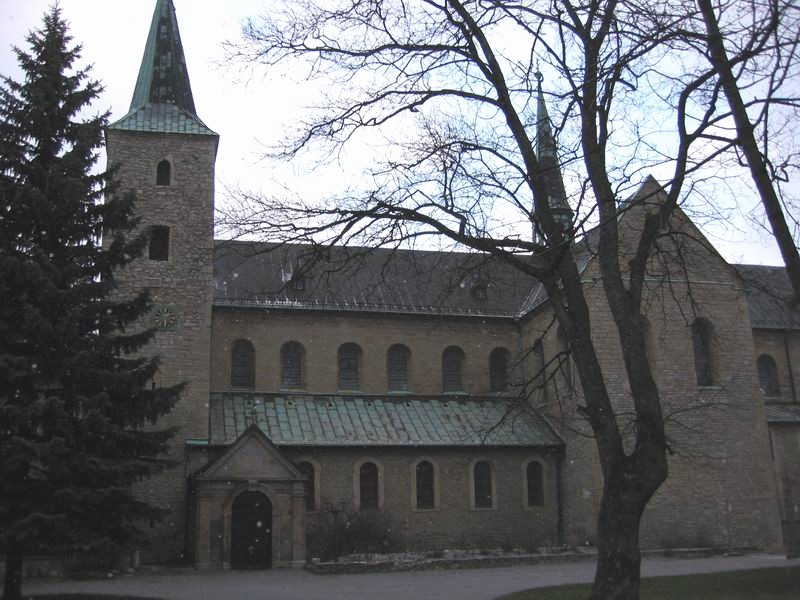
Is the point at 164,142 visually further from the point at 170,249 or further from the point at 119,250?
the point at 119,250

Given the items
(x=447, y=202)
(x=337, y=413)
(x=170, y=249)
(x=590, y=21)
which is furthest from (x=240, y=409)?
(x=590, y=21)

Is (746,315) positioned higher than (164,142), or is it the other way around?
(164,142)

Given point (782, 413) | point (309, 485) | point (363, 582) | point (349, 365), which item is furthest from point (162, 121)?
point (782, 413)

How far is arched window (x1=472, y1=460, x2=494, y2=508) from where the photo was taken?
26703 mm

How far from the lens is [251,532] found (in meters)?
23.1

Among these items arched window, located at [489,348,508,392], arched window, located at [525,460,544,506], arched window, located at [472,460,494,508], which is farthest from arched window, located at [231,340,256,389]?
arched window, located at [525,460,544,506]

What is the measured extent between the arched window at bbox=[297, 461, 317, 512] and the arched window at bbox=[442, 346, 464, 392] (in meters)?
6.54

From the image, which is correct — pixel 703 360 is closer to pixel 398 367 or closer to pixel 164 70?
pixel 398 367

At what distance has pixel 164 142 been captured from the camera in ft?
89.2

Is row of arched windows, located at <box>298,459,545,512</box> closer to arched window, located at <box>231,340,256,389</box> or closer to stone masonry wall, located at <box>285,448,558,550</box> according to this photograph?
stone masonry wall, located at <box>285,448,558,550</box>

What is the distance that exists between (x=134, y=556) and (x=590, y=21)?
1800 cm

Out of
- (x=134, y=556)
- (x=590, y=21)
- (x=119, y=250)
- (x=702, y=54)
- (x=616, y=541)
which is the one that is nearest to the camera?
(x=702, y=54)

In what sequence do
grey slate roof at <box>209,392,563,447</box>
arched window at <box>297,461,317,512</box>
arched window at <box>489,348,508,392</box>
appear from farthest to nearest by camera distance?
arched window at <box>489,348,508,392</box>
grey slate roof at <box>209,392,563,447</box>
arched window at <box>297,461,317,512</box>

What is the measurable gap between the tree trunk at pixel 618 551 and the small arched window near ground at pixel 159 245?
18939 mm
